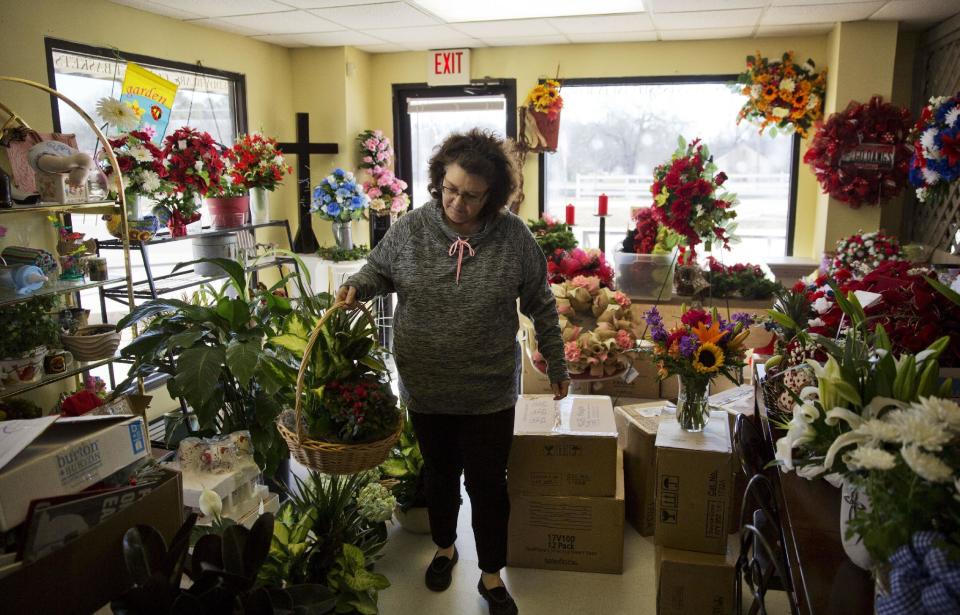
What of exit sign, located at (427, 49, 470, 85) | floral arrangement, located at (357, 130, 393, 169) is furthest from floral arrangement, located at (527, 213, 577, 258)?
exit sign, located at (427, 49, 470, 85)

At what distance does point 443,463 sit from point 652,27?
3.27 meters

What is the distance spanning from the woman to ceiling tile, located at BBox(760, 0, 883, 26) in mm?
2612

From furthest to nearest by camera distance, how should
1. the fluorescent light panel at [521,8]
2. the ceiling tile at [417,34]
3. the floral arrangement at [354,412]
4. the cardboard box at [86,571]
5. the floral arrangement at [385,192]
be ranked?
the floral arrangement at [385,192] < the ceiling tile at [417,34] < the fluorescent light panel at [521,8] < the floral arrangement at [354,412] < the cardboard box at [86,571]

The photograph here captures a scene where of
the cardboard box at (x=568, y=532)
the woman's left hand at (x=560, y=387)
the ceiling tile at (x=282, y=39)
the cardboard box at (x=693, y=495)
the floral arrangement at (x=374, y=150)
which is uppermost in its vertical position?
the ceiling tile at (x=282, y=39)

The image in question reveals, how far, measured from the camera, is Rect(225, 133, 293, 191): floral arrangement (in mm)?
3814

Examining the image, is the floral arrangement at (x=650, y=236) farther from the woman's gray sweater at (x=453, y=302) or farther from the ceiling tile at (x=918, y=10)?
the ceiling tile at (x=918, y=10)

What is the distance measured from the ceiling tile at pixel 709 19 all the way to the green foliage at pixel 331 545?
312 cm

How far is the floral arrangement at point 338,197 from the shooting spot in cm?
439

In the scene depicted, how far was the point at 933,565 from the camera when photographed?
0.74 metres

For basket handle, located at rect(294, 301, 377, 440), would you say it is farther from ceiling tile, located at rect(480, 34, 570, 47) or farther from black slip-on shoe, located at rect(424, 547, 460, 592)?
ceiling tile, located at rect(480, 34, 570, 47)

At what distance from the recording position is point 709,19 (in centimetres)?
397

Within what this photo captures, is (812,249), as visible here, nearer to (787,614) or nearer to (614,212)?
(614,212)

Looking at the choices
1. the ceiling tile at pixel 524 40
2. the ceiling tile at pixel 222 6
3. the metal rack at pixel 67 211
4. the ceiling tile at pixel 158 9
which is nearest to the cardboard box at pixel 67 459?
the metal rack at pixel 67 211

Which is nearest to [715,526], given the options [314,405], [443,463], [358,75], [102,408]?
[443,463]
